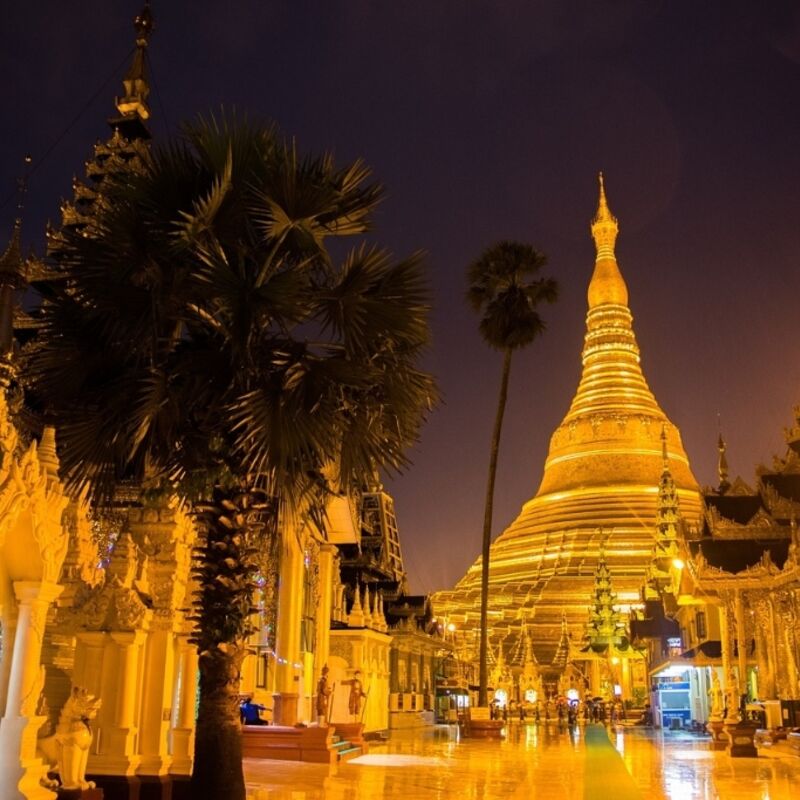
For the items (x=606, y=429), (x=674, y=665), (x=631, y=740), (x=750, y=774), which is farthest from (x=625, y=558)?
(x=750, y=774)

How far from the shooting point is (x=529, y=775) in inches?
657

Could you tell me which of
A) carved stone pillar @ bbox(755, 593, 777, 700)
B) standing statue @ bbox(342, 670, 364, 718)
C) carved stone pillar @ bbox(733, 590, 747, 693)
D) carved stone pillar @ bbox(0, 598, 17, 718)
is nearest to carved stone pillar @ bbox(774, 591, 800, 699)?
carved stone pillar @ bbox(755, 593, 777, 700)

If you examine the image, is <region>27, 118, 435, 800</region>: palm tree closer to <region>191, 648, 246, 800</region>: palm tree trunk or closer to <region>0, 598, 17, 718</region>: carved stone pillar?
<region>191, 648, 246, 800</region>: palm tree trunk

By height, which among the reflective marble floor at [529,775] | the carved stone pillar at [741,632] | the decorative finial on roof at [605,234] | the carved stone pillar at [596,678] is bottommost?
the reflective marble floor at [529,775]

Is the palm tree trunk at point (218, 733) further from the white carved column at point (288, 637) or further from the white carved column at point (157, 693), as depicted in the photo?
the white carved column at point (288, 637)

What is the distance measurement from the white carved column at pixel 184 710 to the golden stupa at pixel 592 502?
1624 inches

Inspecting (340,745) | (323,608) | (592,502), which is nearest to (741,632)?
(323,608)

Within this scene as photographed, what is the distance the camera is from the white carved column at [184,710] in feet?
42.9

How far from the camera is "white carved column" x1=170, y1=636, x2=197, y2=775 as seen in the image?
1309 centimetres

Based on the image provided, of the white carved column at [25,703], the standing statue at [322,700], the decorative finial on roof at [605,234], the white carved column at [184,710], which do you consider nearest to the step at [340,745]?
the standing statue at [322,700]

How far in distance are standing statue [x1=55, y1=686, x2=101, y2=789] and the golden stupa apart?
4486cm

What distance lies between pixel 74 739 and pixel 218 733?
203 cm

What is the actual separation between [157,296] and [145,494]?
82.8 inches

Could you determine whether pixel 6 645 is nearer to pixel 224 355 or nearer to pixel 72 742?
pixel 72 742
